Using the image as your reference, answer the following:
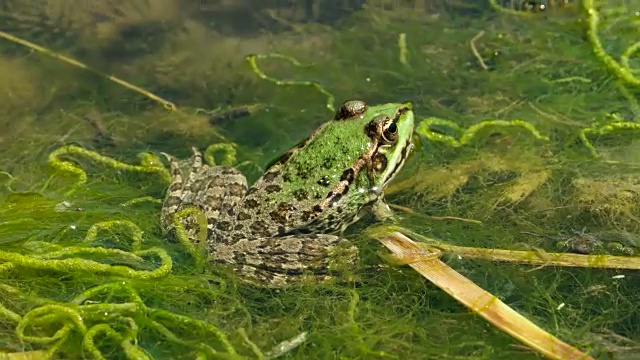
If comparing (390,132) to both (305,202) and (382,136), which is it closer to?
(382,136)

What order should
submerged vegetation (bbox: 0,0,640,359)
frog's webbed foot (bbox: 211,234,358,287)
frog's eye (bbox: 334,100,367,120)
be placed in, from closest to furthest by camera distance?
submerged vegetation (bbox: 0,0,640,359), frog's webbed foot (bbox: 211,234,358,287), frog's eye (bbox: 334,100,367,120)

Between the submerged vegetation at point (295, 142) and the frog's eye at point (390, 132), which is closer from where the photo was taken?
the submerged vegetation at point (295, 142)

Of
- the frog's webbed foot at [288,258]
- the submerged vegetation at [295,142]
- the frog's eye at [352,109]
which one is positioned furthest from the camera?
the frog's eye at [352,109]

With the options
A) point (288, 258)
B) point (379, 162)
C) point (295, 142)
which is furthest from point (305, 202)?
point (295, 142)

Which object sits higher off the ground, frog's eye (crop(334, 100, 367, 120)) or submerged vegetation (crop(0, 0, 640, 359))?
frog's eye (crop(334, 100, 367, 120))

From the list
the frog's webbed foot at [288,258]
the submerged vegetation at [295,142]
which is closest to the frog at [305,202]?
the frog's webbed foot at [288,258]

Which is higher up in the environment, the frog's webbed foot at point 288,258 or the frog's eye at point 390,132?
the frog's eye at point 390,132

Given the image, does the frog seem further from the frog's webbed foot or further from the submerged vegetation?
the submerged vegetation

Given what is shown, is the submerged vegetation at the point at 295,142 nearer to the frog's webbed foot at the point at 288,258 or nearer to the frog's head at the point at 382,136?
the frog's webbed foot at the point at 288,258

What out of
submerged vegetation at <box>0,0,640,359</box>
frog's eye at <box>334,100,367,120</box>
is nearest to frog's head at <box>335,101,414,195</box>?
frog's eye at <box>334,100,367,120</box>

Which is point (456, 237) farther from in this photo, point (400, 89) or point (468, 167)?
point (400, 89)
